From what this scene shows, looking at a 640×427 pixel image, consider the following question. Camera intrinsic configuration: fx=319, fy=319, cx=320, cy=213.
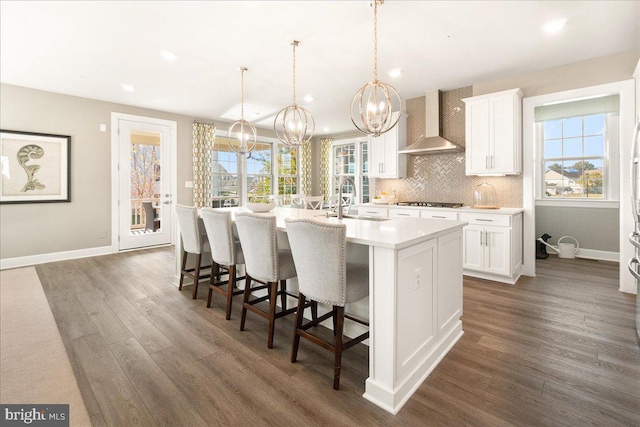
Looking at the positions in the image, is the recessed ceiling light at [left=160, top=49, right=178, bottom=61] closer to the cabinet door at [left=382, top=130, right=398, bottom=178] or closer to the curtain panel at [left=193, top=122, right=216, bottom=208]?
the curtain panel at [left=193, top=122, right=216, bottom=208]

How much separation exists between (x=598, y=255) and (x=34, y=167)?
885 centimetres

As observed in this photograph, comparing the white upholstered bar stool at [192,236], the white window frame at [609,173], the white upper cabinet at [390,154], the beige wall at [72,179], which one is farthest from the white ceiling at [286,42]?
the white window frame at [609,173]

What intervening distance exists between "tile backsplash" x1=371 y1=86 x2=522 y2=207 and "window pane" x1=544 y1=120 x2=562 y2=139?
1987 mm

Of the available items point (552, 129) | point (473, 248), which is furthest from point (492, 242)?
point (552, 129)

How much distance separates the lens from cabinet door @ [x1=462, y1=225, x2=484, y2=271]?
4.01 metres

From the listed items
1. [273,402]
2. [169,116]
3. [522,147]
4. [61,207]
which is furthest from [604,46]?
[61,207]

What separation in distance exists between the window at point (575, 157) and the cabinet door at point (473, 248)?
8.72 ft

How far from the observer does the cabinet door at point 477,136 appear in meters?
4.29

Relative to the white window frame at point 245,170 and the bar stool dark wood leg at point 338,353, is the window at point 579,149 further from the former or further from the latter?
the white window frame at point 245,170

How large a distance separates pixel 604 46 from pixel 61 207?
7.57m

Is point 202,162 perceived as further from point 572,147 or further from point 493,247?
point 572,147

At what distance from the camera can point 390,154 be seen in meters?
5.27

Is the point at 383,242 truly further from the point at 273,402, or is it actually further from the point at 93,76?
the point at 93,76

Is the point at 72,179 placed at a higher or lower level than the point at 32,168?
lower
